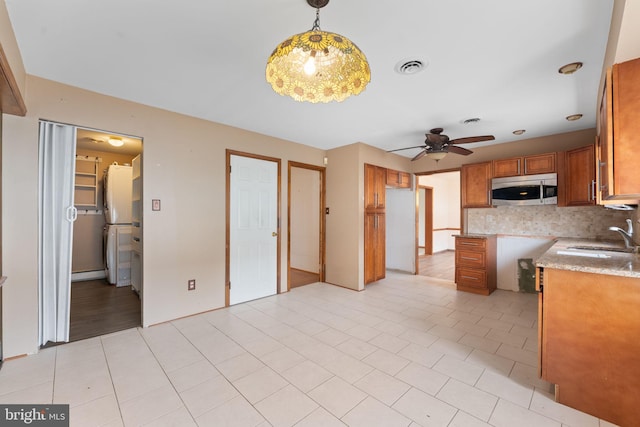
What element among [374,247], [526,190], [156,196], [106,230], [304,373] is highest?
[526,190]

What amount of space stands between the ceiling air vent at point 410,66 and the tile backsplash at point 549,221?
3308 millimetres

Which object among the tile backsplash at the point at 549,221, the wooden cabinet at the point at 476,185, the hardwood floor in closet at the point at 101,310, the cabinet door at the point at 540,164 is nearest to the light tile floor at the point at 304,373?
the hardwood floor in closet at the point at 101,310

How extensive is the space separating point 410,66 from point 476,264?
10.8ft

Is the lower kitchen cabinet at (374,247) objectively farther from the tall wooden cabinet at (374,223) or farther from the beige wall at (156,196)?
the beige wall at (156,196)

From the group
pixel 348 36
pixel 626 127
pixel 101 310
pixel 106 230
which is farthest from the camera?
pixel 106 230

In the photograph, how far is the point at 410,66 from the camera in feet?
6.98

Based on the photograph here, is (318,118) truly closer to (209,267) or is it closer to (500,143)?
(209,267)

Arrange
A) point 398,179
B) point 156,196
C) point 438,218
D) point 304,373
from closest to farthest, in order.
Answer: point 304,373, point 156,196, point 398,179, point 438,218

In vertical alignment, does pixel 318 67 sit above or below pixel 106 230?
above

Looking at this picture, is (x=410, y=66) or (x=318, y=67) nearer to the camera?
(x=318, y=67)

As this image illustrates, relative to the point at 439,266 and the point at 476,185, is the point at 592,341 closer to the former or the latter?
the point at 476,185

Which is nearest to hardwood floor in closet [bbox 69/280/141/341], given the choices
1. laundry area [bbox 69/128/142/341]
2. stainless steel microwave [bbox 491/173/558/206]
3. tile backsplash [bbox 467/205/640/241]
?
laundry area [bbox 69/128/142/341]

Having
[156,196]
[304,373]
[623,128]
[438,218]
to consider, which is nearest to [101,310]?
[156,196]

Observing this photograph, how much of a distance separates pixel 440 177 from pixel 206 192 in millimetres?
7202
